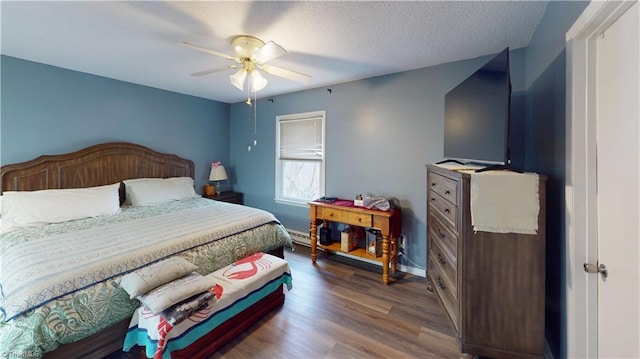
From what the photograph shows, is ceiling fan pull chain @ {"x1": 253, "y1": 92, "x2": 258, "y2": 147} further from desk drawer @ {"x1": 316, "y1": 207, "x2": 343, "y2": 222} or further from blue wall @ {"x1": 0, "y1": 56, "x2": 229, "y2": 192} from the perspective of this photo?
desk drawer @ {"x1": 316, "y1": 207, "x2": 343, "y2": 222}

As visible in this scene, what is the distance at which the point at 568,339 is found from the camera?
1321mm

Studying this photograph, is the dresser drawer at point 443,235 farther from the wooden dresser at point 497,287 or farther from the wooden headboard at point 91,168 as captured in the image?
the wooden headboard at point 91,168

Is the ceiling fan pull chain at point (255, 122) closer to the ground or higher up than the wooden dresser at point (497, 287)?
higher up

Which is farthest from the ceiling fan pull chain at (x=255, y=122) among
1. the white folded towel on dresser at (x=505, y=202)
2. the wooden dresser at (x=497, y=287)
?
the white folded towel on dresser at (x=505, y=202)

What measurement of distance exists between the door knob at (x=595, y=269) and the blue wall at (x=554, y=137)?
0.64ft

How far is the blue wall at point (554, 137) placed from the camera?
141cm

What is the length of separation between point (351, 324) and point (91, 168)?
3508 millimetres

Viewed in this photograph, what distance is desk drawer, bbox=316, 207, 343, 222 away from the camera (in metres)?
3.03

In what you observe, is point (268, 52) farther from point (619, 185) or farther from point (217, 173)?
point (217, 173)

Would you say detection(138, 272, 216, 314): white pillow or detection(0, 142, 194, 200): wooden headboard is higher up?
detection(0, 142, 194, 200): wooden headboard

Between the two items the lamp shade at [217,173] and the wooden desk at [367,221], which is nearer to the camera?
the wooden desk at [367,221]

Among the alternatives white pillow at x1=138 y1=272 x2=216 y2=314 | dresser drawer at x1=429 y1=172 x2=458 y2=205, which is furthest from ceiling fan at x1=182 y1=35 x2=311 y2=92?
white pillow at x1=138 y1=272 x2=216 y2=314

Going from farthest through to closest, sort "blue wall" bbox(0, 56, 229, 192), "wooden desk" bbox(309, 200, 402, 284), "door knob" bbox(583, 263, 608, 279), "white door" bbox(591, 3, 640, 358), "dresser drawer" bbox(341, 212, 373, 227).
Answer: "dresser drawer" bbox(341, 212, 373, 227), "wooden desk" bbox(309, 200, 402, 284), "blue wall" bbox(0, 56, 229, 192), "door knob" bbox(583, 263, 608, 279), "white door" bbox(591, 3, 640, 358)

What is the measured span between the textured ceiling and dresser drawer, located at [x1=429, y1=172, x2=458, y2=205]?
1.17 m
